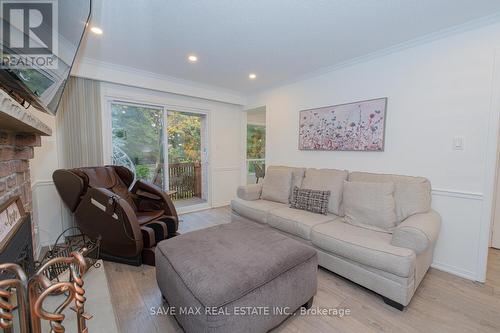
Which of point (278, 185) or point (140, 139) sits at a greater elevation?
point (140, 139)

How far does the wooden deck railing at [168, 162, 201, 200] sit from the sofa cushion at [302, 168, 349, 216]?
2.26 m

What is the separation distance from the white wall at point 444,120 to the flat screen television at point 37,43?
2.83 meters

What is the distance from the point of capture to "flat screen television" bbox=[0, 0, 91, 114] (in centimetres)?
75

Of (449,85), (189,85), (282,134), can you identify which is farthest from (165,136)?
(449,85)

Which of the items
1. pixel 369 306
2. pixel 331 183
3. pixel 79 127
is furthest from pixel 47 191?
pixel 369 306

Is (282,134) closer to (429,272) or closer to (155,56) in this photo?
(155,56)

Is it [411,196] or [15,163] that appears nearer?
[15,163]

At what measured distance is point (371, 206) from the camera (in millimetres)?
2137

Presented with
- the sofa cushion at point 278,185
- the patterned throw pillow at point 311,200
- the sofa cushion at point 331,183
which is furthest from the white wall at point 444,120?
the sofa cushion at point 278,185

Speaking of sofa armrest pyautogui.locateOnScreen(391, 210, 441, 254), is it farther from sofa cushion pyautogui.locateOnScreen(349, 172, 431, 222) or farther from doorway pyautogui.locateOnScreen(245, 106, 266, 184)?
doorway pyautogui.locateOnScreen(245, 106, 266, 184)

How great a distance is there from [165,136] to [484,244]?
4083 mm

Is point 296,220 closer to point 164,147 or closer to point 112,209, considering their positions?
point 112,209

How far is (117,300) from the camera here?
1.69 meters

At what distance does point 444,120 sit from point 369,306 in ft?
6.18
